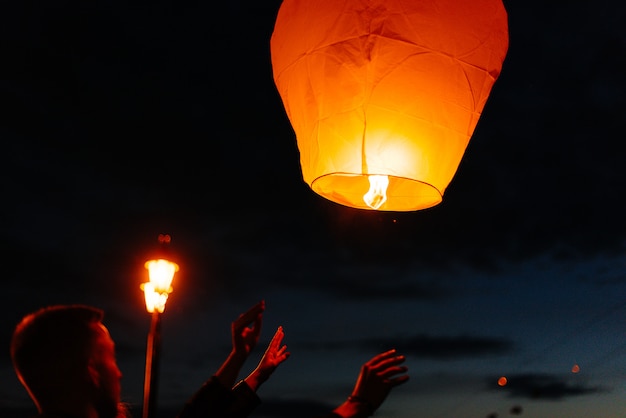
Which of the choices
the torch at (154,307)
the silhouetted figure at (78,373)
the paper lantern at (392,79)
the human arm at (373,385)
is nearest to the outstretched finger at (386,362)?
the human arm at (373,385)

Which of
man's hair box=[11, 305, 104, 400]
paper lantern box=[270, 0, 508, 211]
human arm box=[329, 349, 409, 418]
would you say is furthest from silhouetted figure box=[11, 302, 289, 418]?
paper lantern box=[270, 0, 508, 211]

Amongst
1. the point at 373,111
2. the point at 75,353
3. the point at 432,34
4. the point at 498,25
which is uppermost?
the point at 498,25

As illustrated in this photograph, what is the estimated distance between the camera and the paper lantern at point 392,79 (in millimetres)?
2664

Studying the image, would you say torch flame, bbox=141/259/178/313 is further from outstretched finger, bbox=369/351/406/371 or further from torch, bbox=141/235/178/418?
outstretched finger, bbox=369/351/406/371

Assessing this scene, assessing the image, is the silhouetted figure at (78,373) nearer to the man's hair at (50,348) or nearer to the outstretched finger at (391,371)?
the man's hair at (50,348)

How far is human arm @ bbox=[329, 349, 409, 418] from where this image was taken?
1.95 meters

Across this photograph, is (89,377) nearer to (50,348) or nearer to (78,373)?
(78,373)

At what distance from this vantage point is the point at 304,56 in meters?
2.86

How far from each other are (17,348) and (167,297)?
5.12 metres

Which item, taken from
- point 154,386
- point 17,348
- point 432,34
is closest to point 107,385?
point 17,348

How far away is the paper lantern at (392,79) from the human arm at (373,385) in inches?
39.1

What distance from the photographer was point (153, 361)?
274 inches

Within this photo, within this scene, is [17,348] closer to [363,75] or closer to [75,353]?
[75,353]

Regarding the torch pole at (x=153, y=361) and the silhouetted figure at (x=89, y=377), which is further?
the torch pole at (x=153, y=361)
